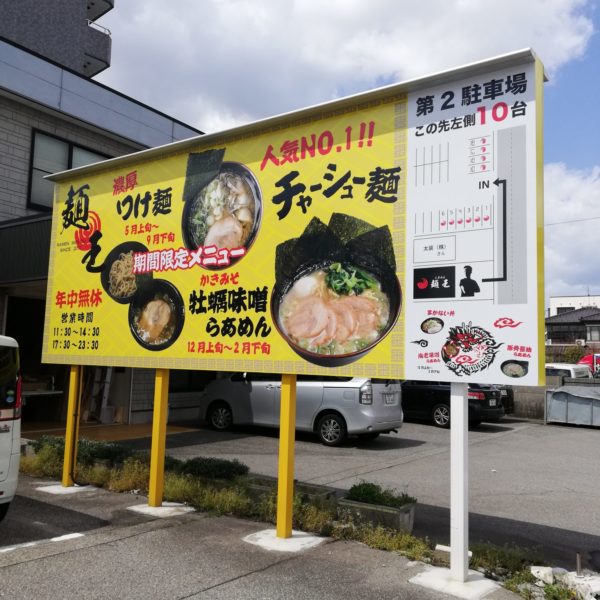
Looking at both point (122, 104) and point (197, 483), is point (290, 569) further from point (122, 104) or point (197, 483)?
point (122, 104)

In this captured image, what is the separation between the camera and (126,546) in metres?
5.34

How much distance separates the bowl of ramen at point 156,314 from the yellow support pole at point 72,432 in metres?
1.41

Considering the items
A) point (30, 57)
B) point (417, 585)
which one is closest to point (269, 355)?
point (417, 585)

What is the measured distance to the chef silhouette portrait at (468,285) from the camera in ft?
15.2

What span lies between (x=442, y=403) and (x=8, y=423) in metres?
12.4

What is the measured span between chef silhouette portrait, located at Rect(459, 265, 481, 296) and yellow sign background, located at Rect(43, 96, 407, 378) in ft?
1.89

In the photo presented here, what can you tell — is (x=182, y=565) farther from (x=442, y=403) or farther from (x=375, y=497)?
(x=442, y=403)

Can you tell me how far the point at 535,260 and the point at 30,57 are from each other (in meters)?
12.9

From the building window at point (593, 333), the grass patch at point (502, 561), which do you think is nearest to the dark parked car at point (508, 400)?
the grass patch at point (502, 561)

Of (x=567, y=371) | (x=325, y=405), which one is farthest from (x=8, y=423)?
(x=567, y=371)

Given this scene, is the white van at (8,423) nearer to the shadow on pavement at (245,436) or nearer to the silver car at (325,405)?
the shadow on pavement at (245,436)

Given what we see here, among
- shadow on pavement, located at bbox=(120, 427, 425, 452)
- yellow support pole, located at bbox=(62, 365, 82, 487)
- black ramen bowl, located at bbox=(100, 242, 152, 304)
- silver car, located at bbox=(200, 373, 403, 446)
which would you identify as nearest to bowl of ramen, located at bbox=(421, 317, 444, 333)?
black ramen bowl, located at bbox=(100, 242, 152, 304)

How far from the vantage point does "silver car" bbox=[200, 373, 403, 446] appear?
38.1 ft

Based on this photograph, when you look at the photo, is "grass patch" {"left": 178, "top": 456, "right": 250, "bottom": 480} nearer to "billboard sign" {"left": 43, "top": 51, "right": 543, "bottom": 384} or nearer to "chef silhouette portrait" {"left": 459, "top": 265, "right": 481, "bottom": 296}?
"billboard sign" {"left": 43, "top": 51, "right": 543, "bottom": 384}
